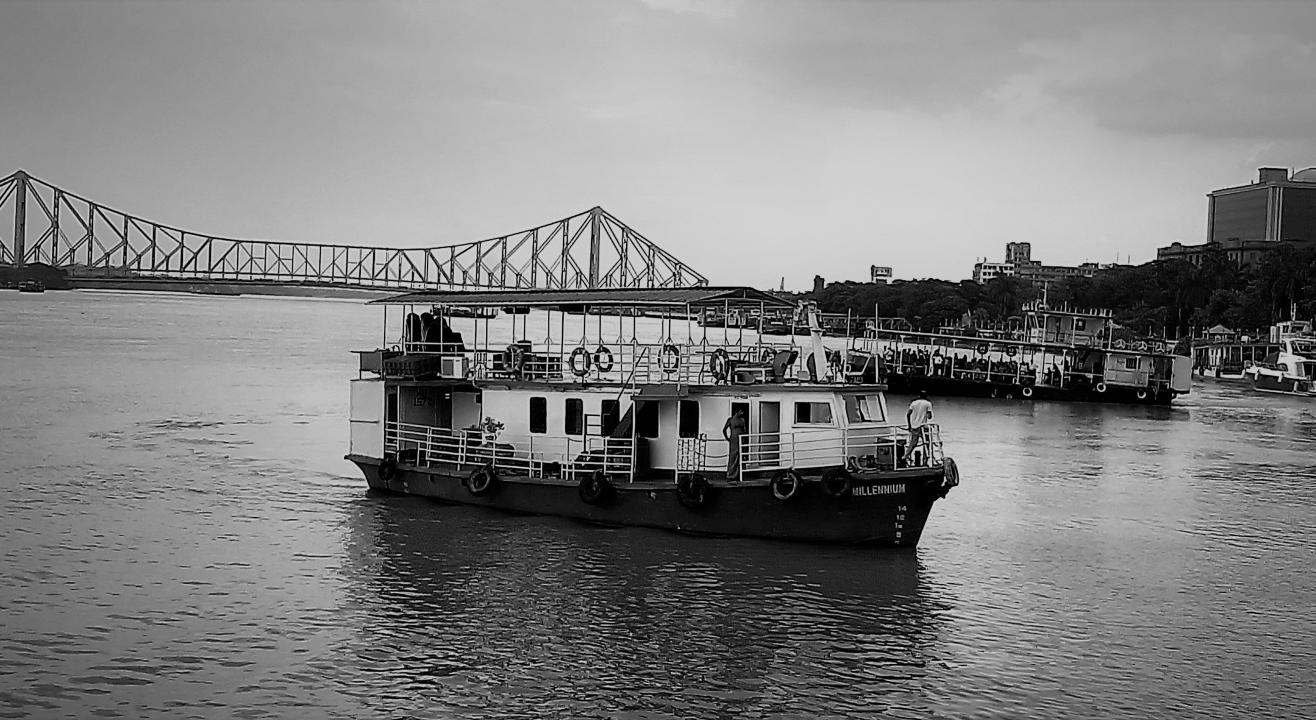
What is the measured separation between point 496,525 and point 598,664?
27.1 feet

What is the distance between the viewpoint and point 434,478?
2731 centimetres

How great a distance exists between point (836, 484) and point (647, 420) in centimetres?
438

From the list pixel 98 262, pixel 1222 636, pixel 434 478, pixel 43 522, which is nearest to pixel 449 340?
pixel 434 478

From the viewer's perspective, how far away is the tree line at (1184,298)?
136875mm

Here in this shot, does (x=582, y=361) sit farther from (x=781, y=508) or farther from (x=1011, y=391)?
(x=1011, y=391)

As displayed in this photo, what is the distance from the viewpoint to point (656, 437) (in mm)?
25031

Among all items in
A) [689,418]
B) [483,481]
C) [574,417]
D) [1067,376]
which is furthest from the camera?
[1067,376]

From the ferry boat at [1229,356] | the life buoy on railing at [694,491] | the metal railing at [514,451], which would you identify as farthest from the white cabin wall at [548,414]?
the ferry boat at [1229,356]

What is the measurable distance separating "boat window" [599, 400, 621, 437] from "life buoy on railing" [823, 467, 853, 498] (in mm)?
5021

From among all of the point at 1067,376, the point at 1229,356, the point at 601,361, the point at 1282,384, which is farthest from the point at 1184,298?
the point at 601,361

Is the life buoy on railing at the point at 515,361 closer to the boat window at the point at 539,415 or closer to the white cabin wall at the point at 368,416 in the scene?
the boat window at the point at 539,415

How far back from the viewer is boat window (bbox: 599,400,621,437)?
25750mm

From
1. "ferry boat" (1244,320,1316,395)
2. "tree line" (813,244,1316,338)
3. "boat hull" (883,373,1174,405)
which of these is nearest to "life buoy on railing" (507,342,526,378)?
"boat hull" (883,373,1174,405)

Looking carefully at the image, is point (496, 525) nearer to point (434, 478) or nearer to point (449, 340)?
point (434, 478)
